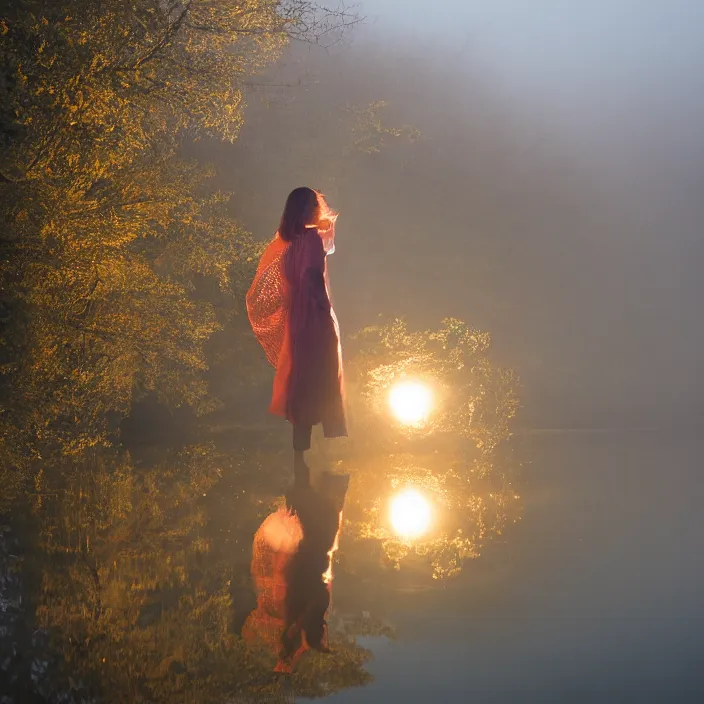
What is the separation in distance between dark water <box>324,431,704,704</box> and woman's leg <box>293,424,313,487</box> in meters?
2.00

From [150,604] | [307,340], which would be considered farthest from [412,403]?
[150,604]

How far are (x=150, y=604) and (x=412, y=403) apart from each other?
5.82m

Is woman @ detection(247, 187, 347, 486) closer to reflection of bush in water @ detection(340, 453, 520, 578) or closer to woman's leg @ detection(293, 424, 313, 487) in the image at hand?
woman's leg @ detection(293, 424, 313, 487)

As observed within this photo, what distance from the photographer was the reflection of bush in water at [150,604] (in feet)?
9.92

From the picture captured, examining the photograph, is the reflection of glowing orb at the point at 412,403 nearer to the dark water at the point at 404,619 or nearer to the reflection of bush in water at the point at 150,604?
the reflection of bush in water at the point at 150,604

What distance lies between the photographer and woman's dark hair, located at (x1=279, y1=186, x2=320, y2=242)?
25.6 feet

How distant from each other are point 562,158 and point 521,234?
525 cm

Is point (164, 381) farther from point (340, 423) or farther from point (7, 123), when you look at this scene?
point (7, 123)

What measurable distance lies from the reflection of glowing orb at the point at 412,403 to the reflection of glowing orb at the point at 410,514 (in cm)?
235

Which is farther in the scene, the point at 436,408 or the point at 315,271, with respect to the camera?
the point at 436,408

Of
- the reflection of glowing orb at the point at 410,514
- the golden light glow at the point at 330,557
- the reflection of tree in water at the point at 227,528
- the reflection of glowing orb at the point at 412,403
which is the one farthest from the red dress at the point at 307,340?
the golden light glow at the point at 330,557

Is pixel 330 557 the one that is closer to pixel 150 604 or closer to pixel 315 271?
pixel 150 604

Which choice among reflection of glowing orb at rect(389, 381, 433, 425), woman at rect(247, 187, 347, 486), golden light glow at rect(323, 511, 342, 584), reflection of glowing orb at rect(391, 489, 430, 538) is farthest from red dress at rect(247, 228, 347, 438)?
golden light glow at rect(323, 511, 342, 584)

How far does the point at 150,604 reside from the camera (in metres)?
3.95
